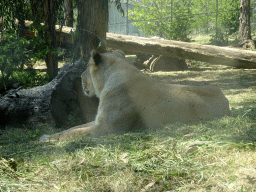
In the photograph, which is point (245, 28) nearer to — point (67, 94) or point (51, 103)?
point (67, 94)

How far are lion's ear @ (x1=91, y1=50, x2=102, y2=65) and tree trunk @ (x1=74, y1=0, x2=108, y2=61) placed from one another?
168cm

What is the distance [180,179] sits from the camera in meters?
2.14

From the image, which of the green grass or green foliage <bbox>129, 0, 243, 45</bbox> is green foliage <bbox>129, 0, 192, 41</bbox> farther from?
the green grass

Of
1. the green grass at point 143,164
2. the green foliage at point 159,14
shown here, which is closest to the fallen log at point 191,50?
the green grass at point 143,164

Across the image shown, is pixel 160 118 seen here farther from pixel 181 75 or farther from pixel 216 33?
pixel 216 33

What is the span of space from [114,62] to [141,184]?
9.94ft

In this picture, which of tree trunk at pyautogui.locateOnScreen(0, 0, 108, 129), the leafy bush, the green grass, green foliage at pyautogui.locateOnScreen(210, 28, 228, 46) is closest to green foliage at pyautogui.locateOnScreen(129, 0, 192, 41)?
green foliage at pyautogui.locateOnScreen(210, 28, 228, 46)

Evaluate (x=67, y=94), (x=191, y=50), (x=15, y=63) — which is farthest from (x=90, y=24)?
(x=191, y=50)

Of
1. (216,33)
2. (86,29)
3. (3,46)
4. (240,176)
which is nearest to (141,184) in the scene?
(240,176)

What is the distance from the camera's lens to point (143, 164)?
8.10 ft

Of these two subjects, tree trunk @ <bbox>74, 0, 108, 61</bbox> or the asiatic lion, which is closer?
the asiatic lion

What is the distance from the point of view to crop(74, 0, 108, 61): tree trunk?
630cm

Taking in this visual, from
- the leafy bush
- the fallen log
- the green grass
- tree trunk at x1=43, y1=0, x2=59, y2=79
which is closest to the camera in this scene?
the green grass

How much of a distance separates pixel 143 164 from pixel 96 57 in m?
2.79
